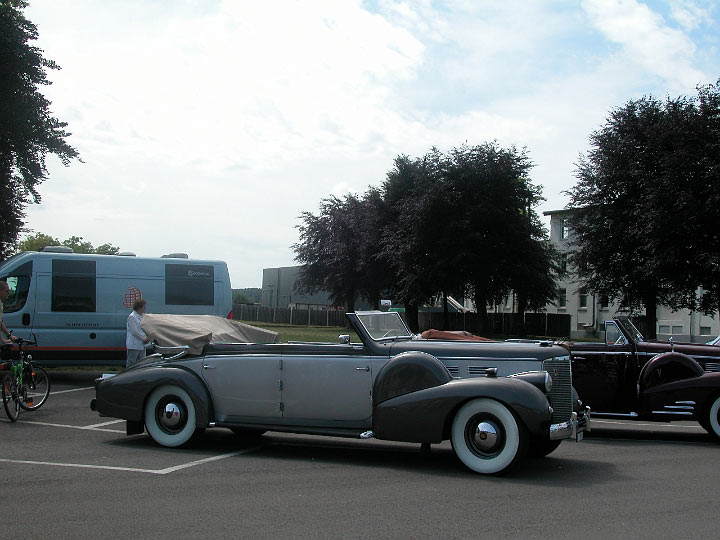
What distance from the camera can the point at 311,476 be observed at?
7074 millimetres

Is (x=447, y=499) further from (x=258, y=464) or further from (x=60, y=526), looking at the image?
(x=60, y=526)

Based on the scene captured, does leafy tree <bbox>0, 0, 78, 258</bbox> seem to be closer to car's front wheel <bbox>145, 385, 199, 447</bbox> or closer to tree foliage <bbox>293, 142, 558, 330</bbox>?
car's front wheel <bbox>145, 385, 199, 447</bbox>

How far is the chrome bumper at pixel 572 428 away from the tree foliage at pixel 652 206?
81.4 ft

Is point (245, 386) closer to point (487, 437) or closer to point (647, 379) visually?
point (487, 437)

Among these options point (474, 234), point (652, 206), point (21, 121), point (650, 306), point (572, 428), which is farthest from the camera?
point (474, 234)

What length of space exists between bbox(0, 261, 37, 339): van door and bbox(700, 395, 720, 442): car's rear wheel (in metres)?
12.7

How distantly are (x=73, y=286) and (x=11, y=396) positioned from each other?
5971 millimetres

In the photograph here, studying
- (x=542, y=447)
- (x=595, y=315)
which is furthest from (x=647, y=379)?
(x=595, y=315)

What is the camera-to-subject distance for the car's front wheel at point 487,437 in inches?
275

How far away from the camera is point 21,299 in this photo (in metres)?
15.6

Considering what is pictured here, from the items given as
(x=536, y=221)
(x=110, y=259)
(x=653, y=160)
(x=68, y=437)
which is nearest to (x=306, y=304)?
(x=536, y=221)

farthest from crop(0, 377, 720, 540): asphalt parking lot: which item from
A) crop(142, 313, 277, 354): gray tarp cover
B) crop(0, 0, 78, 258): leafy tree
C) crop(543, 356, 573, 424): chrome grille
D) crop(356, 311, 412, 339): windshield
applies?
crop(0, 0, 78, 258): leafy tree

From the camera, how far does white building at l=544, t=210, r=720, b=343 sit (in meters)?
48.0

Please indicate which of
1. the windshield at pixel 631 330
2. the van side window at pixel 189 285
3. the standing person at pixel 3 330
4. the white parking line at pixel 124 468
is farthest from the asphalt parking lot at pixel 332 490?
the van side window at pixel 189 285
